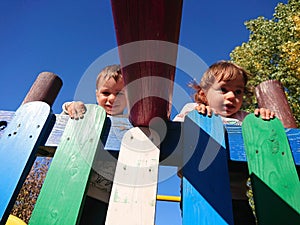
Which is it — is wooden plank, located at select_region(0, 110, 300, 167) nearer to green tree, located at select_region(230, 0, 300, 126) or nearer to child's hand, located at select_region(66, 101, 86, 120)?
child's hand, located at select_region(66, 101, 86, 120)

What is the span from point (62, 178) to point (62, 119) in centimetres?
30

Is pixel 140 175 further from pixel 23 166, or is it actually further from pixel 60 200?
pixel 23 166

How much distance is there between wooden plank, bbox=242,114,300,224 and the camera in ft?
2.62

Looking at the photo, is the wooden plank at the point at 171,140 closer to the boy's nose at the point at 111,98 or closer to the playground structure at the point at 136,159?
the playground structure at the point at 136,159

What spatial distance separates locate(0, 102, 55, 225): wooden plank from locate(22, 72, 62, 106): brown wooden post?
151 mm

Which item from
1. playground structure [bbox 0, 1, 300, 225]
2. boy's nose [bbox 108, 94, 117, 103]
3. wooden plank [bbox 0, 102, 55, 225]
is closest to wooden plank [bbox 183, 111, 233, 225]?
playground structure [bbox 0, 1, 300, 225]

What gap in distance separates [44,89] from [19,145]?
1.34 feet

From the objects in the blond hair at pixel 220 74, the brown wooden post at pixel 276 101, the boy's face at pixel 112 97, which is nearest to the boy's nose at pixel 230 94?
the blond hair at pixel 220 74

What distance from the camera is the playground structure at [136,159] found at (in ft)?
2.63

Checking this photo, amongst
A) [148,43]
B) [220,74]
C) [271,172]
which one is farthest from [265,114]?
[220,74]

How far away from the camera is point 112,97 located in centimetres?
182

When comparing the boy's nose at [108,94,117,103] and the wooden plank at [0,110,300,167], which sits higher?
the boy's nose at [108,94,117,103]

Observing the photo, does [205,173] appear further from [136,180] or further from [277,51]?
[277,51]

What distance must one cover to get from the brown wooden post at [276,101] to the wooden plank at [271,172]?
→ 0.27 m
